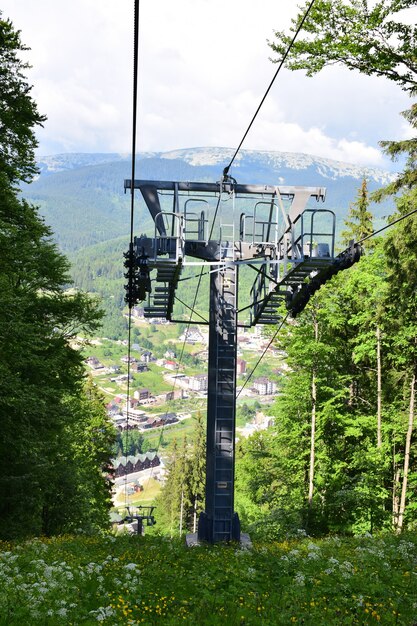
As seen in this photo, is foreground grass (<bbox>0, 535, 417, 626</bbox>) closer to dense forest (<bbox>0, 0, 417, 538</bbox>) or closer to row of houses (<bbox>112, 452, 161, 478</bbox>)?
dense forest (<bbox>0, 0, 417, 538</bbox>)

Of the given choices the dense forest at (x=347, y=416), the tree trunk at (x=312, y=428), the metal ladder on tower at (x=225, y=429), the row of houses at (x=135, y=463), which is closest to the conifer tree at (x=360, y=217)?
the dense forest at (x=347, y=416)

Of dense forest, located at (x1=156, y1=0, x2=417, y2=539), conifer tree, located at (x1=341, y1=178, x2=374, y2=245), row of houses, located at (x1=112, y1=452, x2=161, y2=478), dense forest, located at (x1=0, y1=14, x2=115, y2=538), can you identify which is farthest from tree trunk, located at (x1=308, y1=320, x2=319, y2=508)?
row of houses, located at (x1=112, y1=452, x2=161, y2=478)

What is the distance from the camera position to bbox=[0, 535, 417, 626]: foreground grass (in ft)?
22.7

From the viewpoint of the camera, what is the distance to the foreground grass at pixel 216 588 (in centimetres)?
691

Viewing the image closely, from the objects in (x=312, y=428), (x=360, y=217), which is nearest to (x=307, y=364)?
(x=312, y=428)

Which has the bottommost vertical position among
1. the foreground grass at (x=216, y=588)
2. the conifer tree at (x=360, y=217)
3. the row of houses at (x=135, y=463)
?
the row of houses at (x=135, y=463)

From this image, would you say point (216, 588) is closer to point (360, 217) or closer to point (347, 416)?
point (347, 416)

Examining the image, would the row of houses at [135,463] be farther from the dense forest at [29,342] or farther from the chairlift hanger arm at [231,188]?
the chairlift hanger arm at [231,188]

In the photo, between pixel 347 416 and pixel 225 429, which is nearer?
pixel 225 429

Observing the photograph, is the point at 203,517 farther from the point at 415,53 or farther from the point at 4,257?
the point at 415,53

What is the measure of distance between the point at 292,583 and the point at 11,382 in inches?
316

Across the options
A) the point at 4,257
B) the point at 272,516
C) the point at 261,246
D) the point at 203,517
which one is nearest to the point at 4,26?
the point at 4,257

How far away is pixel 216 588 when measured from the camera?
8.83 meters

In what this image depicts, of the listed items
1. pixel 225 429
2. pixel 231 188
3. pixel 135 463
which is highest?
pixel 231 188
